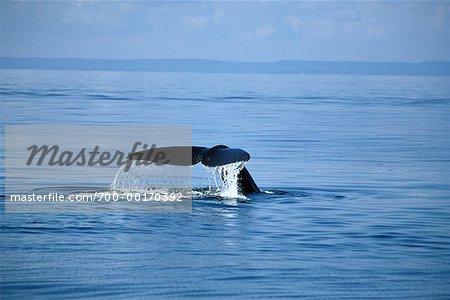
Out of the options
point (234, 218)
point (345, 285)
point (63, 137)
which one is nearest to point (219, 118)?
point (63, 137)

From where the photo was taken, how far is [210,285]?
834 centimetres

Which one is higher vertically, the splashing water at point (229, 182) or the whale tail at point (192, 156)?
the whale tail at point (192, 156)

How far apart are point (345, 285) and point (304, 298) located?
617mm

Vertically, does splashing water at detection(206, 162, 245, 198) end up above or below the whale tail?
below

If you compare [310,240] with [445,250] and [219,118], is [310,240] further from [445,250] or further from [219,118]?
[219,118]
